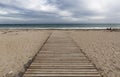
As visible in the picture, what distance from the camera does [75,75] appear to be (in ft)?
14.3

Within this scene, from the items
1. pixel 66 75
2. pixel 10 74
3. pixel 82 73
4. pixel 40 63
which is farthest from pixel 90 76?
pixel 10 74

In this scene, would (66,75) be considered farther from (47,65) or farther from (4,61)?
(4,61)

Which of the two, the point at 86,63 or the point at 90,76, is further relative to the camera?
the point at 86,63

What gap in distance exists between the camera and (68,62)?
562 cm

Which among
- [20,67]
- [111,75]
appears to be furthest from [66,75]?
[20,67]

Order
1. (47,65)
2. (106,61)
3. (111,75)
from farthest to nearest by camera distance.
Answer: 1. (106,61)
2. (47,65)
3. (111,75)

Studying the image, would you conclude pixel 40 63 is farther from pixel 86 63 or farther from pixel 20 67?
pixel 86 63

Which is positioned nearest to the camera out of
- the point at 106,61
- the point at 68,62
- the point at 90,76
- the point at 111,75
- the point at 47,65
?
the point at 90,76

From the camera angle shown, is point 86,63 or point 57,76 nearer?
point 57,76

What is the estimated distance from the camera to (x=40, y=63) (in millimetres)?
5445

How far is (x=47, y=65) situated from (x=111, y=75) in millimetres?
1783

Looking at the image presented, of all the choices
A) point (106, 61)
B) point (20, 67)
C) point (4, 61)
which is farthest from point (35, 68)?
point (106, 61)

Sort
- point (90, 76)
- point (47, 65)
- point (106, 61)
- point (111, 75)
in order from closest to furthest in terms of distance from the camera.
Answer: point (90, 76) → point (111, 75) → point (47, 65) → point (106, 61)

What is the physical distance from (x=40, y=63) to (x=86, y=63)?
1.38 metres
